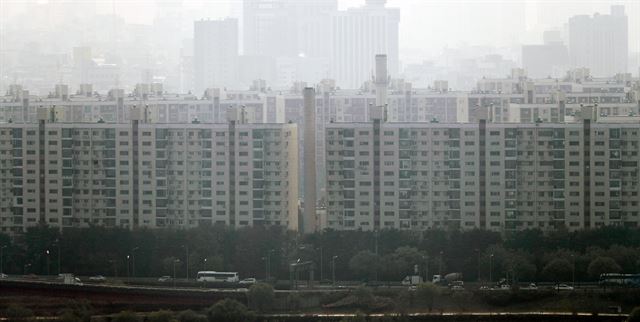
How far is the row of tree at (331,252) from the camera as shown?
31.6 feet

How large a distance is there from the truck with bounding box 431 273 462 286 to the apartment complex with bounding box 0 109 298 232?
1.50 metres

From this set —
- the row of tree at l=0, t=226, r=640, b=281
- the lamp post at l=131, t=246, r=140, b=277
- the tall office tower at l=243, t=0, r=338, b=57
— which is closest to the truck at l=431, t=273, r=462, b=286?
the row of tree at l=0, t=226, r=640, b=281

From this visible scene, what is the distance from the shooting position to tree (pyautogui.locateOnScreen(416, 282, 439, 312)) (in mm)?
8562

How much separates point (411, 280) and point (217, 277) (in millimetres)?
1155

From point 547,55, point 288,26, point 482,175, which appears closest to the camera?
point 482,175

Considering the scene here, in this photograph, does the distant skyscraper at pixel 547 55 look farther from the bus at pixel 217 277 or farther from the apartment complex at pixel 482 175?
the bus at pixel 217 277

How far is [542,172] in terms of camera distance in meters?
11.1

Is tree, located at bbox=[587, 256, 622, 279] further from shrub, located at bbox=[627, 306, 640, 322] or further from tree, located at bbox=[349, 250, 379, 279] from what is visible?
tree, located at bbox=[349, 250, 379, 279]

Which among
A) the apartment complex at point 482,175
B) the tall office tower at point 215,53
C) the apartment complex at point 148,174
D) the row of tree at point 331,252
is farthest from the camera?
the tall office tower at point 215,53

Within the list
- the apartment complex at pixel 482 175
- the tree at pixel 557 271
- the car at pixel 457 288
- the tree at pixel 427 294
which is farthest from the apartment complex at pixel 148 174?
the tree at pixel 427 294

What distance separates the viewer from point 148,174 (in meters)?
11.3

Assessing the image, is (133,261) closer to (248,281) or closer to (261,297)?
(248,281)

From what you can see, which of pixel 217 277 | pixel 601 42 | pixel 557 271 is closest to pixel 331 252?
pixel 217 277

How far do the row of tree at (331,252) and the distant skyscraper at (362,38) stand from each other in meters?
12.3
